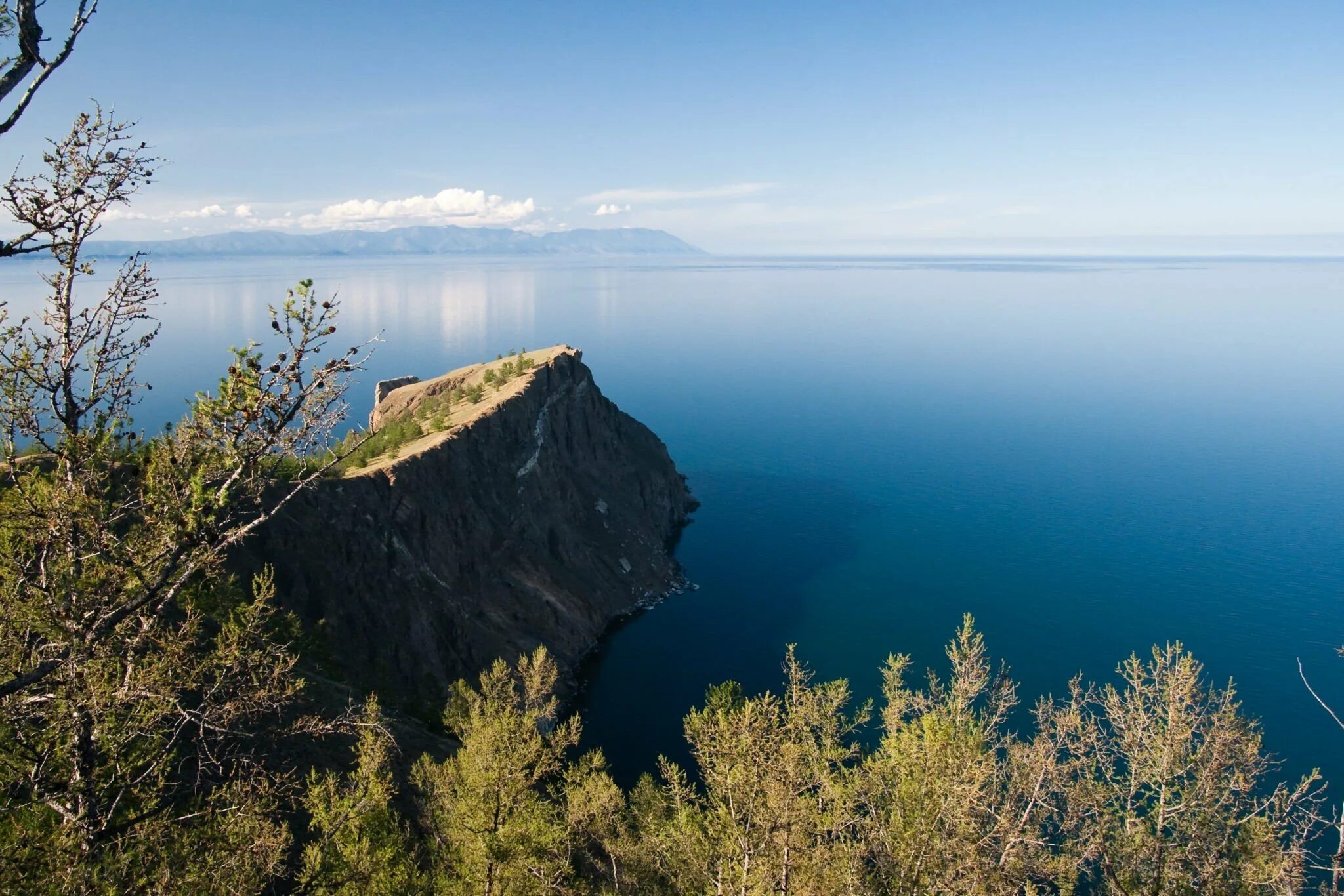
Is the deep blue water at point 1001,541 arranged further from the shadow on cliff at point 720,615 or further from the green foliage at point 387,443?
the green foliage at point 387,443

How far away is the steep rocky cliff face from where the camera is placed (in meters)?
62.3

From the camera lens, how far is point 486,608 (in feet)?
246

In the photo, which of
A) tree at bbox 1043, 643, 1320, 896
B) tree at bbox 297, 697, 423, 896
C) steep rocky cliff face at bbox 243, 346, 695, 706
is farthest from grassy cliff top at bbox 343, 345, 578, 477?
tree at bbox 1043, 643, 1320, 896

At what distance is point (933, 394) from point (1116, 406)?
3911cm

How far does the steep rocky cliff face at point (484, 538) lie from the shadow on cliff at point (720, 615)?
421cm

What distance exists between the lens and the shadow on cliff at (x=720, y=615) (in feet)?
217

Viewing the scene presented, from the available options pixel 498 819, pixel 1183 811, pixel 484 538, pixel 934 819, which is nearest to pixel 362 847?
pixel 498 819

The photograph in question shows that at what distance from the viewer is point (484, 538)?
79.4 metres

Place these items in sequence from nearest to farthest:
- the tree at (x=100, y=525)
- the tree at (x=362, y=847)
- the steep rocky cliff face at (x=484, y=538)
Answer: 1. the tree at (x=100, y=525)
2. the tree at (x=362, y=847)
3. the steep rocky cliff face at (x=484, y=538)

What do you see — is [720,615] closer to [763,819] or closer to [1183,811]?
[1183,811]

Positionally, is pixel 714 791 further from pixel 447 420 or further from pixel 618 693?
pixel 447 420

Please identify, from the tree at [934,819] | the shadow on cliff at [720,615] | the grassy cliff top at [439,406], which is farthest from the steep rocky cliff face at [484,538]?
the tree at [934,819]

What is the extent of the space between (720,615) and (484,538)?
1123 inches

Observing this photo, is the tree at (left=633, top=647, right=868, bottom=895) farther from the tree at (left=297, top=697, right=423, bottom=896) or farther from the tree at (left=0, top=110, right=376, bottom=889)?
the tree at (left=0, top=110, right=376, bottom=889)
